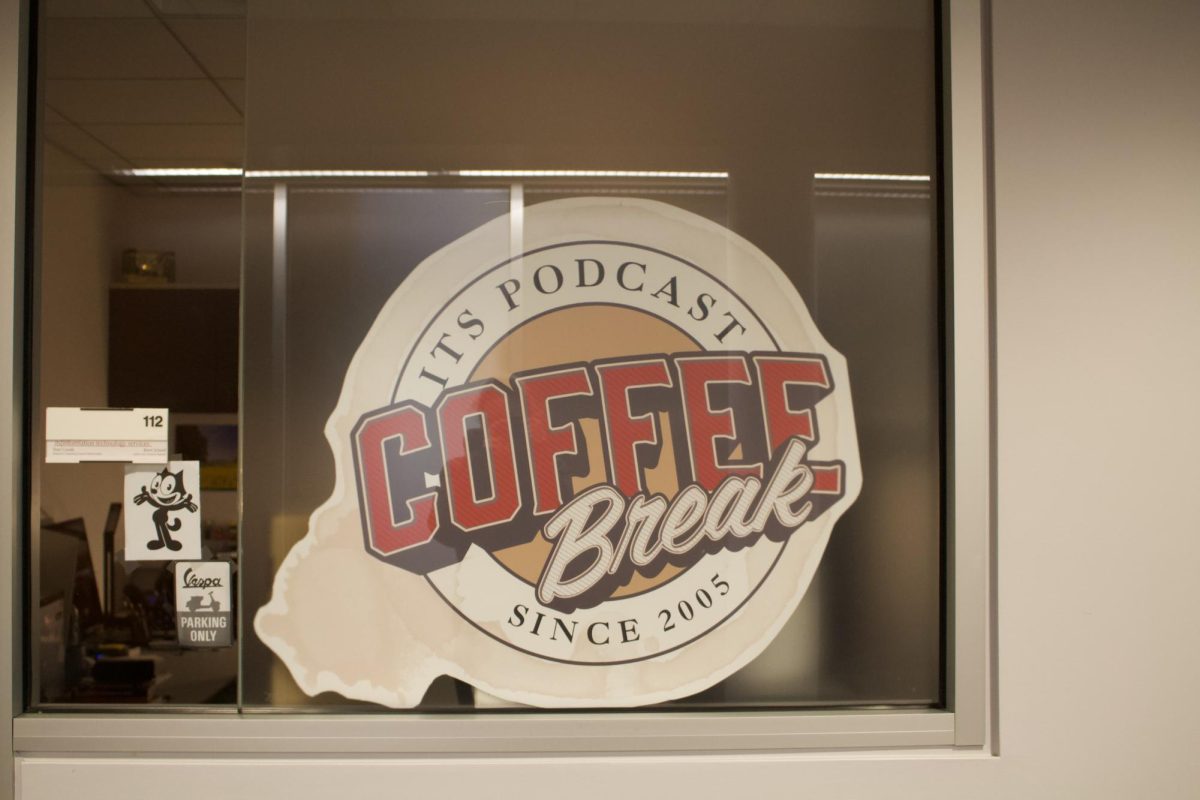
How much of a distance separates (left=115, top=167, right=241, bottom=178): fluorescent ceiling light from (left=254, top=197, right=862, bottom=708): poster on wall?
0.48m

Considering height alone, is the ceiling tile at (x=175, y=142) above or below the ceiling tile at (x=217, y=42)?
below

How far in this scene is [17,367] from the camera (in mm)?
1769

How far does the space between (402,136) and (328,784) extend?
4.77 ft

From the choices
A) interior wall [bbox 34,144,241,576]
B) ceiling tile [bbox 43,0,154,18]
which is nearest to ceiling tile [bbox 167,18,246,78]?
ceiling tile [bbox 43,0,154,18]

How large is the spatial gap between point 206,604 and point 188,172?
3.21 feet

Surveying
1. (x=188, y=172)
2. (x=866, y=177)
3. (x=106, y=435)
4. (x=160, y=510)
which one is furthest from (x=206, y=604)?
(x=866, y=177)

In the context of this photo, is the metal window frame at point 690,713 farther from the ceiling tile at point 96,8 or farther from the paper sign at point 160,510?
the paper sign at point 160,510

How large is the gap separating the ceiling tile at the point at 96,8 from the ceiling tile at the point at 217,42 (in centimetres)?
13

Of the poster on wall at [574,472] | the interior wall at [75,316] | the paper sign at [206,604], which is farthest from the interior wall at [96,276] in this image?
the poster on wall at [574,472]

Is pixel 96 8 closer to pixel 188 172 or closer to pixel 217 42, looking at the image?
pixel 217 42

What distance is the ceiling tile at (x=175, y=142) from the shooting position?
179 centimetres

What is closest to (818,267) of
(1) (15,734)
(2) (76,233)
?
(2) (76,233)

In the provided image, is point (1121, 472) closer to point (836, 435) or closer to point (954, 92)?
point (836, 435)

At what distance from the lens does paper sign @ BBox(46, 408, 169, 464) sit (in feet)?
5.82
